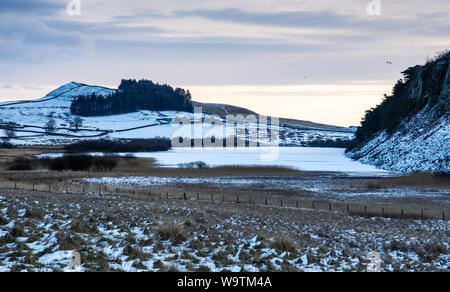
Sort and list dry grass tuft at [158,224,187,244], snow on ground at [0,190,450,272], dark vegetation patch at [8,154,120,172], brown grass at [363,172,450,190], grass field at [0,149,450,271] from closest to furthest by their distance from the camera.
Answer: snow on ground at [0,190,450,272] < grass field at [0,149,450,271] < dry grass tuft at [158,224,187,244] < brown grass at [363,172,450,190] < dark vegetation patch at [8,154,120,172]

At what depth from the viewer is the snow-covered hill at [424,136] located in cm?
6819

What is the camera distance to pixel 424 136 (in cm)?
7762

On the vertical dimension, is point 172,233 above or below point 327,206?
above

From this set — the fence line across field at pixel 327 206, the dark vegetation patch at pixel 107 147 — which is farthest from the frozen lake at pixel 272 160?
the fence line across field at pixel 327 206

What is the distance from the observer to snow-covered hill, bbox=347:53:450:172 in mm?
68188

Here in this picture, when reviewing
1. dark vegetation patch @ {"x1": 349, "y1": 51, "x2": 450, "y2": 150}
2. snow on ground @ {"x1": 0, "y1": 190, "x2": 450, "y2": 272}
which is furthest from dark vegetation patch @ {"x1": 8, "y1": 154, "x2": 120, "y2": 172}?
dark vegetation patch @ {"x1": 349, "y1": 51, "x2": 450, "y2": 150}

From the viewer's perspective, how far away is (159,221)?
20.7 m

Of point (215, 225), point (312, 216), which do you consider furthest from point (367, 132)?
point (215, 225)

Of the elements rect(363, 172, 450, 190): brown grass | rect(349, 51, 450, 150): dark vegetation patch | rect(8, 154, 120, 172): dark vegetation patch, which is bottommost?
rect(363, 172, 450, 190): brown grass

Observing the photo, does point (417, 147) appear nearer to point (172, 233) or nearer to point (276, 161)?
point (276, 161)

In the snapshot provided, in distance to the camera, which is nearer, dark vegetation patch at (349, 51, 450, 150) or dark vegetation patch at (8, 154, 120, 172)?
dark vegetation patch at (8, 154, 120, 172)

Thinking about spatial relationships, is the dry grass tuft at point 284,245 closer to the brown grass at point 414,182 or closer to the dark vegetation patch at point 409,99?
the brown grass at point 414,182

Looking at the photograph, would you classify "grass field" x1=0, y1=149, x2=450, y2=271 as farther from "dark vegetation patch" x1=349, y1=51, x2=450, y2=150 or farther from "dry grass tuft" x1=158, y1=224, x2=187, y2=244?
"dark vegetation patch" x1=349, y1=51, x2=450, y2=150

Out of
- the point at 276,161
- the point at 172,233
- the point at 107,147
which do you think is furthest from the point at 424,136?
the point at 107,147
